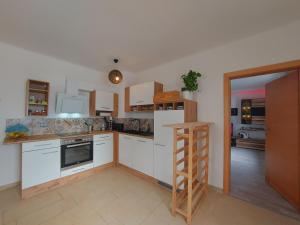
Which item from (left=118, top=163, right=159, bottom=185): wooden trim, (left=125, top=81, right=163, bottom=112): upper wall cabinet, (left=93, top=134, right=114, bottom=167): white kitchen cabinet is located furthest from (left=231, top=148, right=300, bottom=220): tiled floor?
(left=93, top=134, right=114, bottom=167): white kitchen cabinet

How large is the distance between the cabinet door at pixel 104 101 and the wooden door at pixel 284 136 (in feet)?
11.1

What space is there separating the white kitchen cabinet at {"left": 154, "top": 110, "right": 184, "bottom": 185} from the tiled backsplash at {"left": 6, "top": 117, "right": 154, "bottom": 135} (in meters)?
0.84

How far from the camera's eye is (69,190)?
7.52 feet

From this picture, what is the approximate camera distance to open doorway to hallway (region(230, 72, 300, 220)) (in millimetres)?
2129

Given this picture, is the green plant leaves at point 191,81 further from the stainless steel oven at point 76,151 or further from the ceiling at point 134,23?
the stainless steel oven at point 76,151

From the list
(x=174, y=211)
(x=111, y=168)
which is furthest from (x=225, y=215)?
(x=111, y=168)

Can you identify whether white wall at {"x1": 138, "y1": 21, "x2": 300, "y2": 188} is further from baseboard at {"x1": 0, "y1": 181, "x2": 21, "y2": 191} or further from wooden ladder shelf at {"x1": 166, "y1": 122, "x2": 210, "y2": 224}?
baseboard at {"x1": 0, "y1": 181, "x2": 21, "y2": 191}

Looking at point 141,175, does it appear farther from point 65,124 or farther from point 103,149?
point 65,124

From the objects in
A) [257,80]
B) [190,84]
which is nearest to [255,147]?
[257,80]

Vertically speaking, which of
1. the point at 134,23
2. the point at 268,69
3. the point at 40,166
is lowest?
the point at 40,166

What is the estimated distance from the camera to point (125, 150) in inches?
123

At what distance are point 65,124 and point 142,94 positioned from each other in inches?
71.7

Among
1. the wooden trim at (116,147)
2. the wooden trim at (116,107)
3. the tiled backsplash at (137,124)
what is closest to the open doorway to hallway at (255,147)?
the tiled backsplash at (137,124)

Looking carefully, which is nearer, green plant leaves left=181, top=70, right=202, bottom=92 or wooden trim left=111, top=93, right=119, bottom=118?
green plant leaves left=181, top=70, right=202, bottom=92
